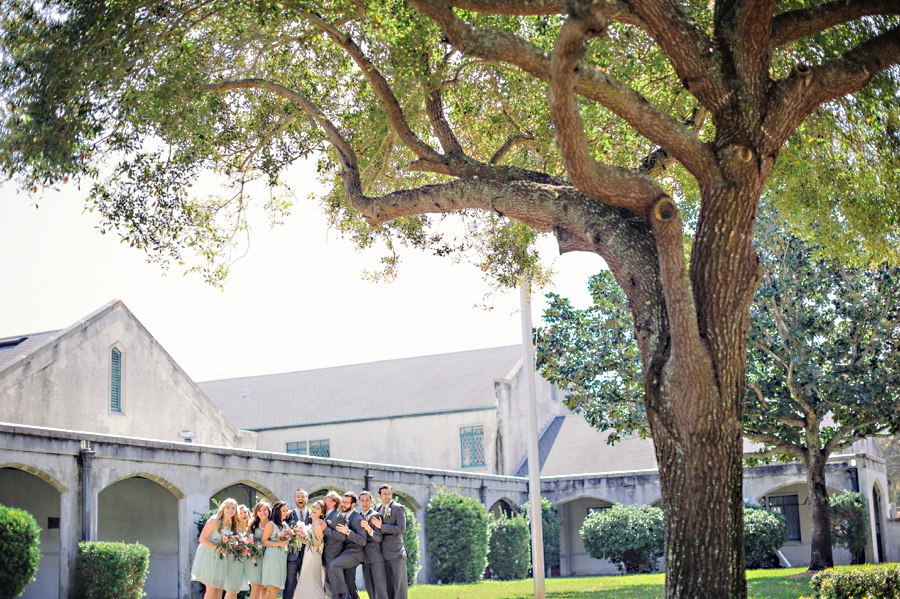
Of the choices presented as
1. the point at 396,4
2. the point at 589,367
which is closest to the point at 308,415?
the point at 589,367

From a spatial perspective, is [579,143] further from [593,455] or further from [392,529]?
[593,455]

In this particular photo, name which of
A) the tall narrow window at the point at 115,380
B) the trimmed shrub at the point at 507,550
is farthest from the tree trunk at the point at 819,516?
the tall narrow window at the point at 115,380

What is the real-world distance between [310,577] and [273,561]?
0.91 metres

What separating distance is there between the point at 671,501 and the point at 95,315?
20.2 meters

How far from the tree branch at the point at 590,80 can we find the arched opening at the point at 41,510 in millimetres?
15682

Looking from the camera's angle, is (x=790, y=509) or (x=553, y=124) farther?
(x=790, y=509)

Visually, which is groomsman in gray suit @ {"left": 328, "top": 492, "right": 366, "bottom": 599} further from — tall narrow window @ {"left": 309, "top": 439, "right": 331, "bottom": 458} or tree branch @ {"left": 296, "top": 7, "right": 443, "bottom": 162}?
tall narrow window @ {"left": 309, "top": 439, "right": 331, "bottom": 458}

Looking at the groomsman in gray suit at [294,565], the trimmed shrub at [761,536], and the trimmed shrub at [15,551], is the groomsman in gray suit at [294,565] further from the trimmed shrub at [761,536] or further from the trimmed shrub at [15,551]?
the trimmed shrub at [761,536]

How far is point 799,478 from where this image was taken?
32.8m

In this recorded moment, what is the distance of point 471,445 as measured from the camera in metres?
40.7

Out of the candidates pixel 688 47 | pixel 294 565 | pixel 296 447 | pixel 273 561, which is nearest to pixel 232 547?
pixel 273 561

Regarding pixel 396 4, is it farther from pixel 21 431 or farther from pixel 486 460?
pixel 486 460

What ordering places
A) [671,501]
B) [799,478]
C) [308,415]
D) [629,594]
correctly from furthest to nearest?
[308,415] < [799,478] < [629,594] < [671,501]

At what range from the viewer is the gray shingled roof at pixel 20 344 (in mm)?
24506
